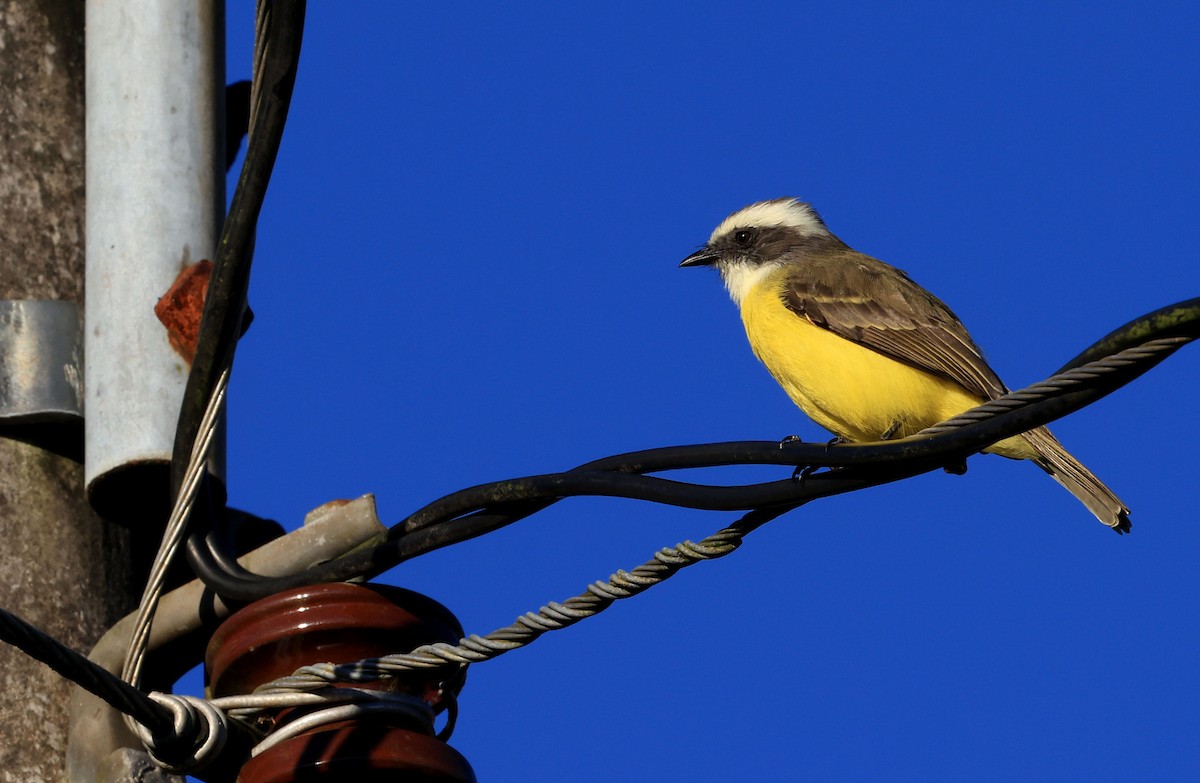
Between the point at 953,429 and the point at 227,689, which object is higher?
the point at 953,429

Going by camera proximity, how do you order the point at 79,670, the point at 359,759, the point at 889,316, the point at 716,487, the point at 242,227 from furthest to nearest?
the point at 889,316 < the point at 242,227 < the point at 359,759 < the point at 716,487 < the point at 79,670

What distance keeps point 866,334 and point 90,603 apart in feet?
10.5

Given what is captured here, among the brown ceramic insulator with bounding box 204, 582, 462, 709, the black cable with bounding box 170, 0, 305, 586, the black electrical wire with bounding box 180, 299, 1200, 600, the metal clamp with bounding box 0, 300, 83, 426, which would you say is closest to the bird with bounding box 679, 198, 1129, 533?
the black electrical wire with bounding box 180, 299, 1200, 600

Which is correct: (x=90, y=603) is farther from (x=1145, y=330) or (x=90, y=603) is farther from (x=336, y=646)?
(x=1145, y=330)

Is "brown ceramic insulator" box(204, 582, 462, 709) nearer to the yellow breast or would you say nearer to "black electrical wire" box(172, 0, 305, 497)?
"black electrical wire" box(172, 0, 305, 497)

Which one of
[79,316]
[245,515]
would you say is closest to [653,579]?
[245,515]

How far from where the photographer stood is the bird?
6.80 m

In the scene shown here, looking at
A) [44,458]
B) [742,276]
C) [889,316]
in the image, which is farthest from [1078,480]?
[44,458]

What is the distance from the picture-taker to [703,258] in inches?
343

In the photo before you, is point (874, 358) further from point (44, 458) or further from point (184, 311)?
point (44, 458)

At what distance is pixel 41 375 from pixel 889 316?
339 centimetres

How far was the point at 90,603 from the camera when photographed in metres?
5.38

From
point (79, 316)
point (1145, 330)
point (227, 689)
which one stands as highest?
point (79, 316)

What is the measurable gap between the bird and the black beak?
1.87 ft
